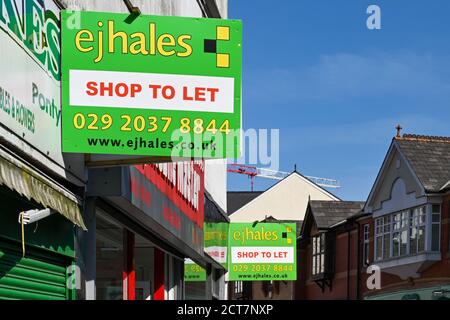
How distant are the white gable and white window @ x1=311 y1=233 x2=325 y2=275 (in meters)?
22.2

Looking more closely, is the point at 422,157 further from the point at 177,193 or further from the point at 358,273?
the point at 177,193

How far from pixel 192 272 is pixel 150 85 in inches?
555

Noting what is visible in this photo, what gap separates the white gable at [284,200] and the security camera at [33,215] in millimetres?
67490

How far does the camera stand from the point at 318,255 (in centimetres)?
5269

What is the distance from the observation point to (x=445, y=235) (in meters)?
35.9

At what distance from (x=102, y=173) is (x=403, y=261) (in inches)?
1169

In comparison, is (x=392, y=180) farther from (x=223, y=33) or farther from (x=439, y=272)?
(x=223, y=33)

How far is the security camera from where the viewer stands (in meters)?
8.17

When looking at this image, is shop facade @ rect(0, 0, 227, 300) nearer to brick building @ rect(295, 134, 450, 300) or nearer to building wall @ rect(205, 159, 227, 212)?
building wall @ rect(205, 159, 227, 212)

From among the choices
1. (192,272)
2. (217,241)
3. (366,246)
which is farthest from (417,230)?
(192,272)

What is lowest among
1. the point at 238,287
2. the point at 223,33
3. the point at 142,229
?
the point at 238,287

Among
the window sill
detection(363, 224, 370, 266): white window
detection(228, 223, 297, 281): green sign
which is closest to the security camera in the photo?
detection(228, 223, 297, 281): green sign
